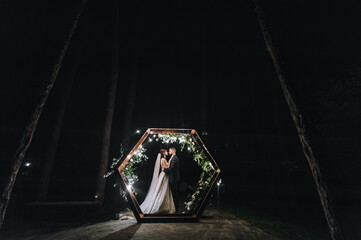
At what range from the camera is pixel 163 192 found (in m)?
6.74

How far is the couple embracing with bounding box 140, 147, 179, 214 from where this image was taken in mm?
6514

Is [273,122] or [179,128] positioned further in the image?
[273,122]

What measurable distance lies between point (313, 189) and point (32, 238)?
1666 cm

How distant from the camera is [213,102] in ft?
53.3

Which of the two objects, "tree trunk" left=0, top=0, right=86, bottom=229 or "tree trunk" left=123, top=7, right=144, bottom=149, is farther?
"tree trunk" left=123, top=7, right=144, bottom=149

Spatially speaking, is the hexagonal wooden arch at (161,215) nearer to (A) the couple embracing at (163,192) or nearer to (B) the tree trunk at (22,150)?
(A) the couple embracing at (163,192)

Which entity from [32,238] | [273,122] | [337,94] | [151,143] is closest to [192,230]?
[32,238]

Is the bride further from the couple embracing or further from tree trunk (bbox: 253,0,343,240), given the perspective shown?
tree trunk (bbox: 253,0,343,240)

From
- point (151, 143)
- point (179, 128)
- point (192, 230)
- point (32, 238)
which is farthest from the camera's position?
point (151, 143)

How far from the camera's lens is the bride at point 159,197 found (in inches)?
256

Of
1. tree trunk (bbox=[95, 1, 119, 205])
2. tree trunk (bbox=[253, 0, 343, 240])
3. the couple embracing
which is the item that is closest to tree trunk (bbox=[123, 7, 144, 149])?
tree trunk (bbox=[95, 1, 119, 205])

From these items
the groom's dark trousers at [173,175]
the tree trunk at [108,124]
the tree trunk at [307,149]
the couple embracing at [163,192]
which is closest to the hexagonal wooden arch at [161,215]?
the couple embracing at [163,192]

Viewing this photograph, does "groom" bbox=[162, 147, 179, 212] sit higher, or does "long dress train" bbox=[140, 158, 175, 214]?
"groom" bbox=[162, 147, 179, 212]

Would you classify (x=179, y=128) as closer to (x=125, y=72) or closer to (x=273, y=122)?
(x=125, y=72)
